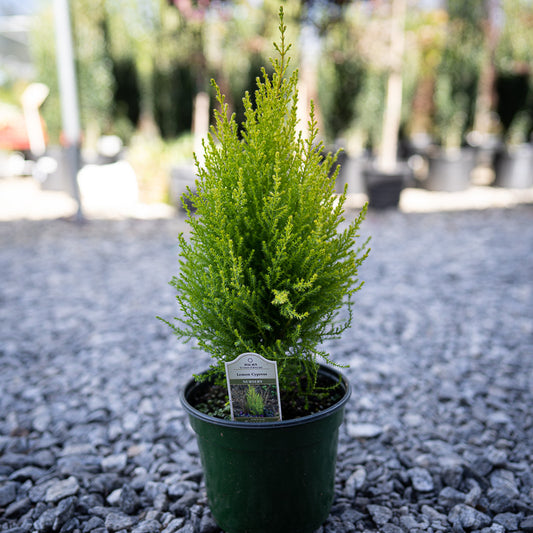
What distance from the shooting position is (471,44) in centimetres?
983

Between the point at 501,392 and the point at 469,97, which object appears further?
the point at 469,97

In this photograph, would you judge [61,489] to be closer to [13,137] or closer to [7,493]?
[7,493]

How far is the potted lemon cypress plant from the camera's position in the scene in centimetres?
153

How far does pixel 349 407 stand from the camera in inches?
102

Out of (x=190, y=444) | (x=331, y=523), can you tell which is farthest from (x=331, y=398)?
(x=190, y=444)

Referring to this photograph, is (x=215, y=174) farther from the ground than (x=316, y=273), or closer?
farther from the ground

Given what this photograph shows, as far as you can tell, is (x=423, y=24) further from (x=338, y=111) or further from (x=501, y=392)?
(x=501, y=392)

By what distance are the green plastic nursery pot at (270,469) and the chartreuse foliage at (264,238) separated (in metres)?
0.20

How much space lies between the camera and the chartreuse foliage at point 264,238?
5.03 ft

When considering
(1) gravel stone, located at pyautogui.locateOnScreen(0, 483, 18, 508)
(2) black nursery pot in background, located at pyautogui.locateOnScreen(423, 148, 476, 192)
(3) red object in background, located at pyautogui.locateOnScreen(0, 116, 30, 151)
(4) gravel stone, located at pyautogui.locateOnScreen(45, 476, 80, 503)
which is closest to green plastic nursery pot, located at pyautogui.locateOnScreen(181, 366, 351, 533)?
(4) gravel stone, located at pyautogui.locateOnScreen(45, 476, 80, 503)

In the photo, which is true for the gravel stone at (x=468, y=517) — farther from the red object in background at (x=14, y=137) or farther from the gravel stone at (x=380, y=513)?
the red object in background at (x=14, y=137)

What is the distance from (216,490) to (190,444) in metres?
0.63

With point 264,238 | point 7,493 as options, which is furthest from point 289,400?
point 7,493

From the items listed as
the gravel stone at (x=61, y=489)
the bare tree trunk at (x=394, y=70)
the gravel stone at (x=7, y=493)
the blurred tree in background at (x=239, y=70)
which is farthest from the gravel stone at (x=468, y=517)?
the blurred tree in background at (x=239, y=70)
